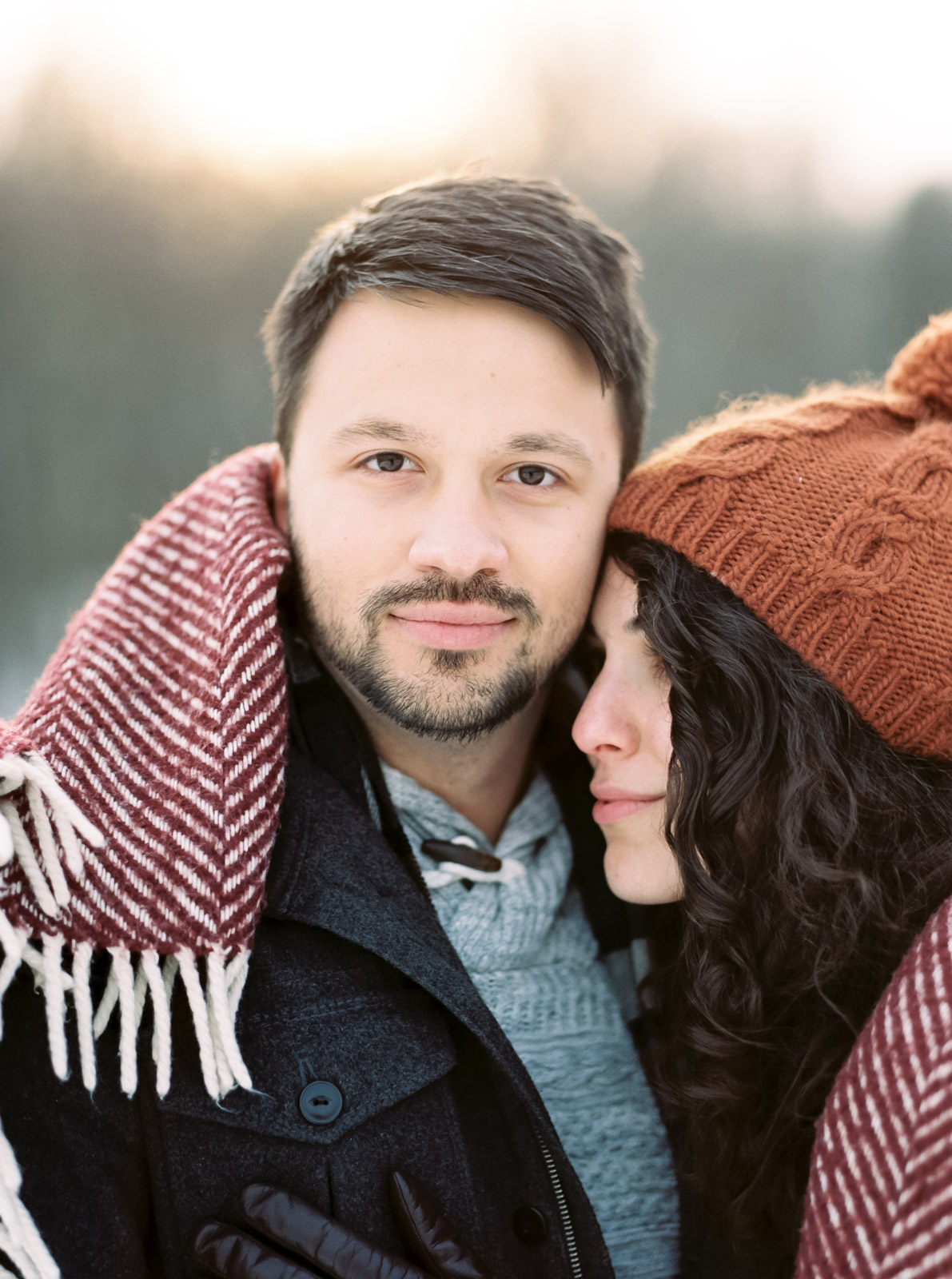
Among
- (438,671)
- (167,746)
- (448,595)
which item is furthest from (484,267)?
(167,746)

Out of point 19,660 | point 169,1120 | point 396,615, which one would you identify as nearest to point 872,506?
point 396,615

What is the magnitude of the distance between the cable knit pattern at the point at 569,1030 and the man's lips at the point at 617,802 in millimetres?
196

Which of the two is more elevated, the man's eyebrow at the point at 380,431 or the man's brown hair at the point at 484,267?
the man's brown hair at the point at 484,267

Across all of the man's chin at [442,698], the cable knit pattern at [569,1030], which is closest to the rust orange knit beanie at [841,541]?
the man's chin at [442,698]

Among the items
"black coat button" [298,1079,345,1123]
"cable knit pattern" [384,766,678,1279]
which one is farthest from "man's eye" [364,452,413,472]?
"black coat button" [298,1079,345,1123]

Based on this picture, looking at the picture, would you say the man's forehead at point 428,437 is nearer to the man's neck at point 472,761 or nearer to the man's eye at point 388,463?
the man's eye at point 388,463

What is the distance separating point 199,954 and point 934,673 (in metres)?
1.13

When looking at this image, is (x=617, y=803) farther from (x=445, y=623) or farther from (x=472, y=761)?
(x=445, y=623)

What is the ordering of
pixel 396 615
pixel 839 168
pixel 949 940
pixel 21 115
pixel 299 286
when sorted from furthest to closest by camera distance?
pixel 839 168 < pixel 21 115 < pixel 299 286 < pixel 396 615 < pixel 949 940

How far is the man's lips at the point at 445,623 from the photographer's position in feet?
5.02

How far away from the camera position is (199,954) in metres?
1.21

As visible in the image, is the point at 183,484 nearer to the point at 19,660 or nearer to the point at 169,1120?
the point at 19,660

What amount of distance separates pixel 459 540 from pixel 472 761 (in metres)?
0.48

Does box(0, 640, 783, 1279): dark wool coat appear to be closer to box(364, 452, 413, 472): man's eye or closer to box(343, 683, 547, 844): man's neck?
box(343, 683, 547, 844): man's neck
